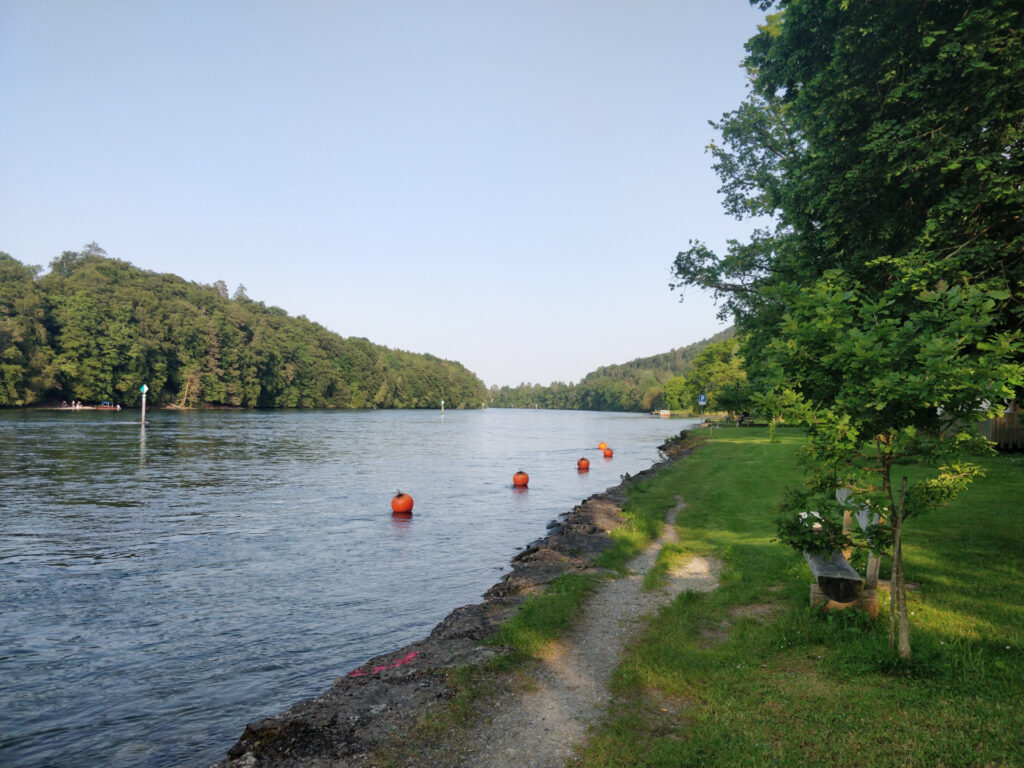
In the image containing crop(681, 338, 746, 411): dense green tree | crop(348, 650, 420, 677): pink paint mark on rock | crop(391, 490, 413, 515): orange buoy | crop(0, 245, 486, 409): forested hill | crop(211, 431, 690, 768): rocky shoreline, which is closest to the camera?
crop(211, 431, 690, 768): rocky shoreline

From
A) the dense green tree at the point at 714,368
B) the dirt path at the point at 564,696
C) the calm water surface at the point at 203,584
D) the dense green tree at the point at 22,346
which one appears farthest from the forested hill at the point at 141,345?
the dirt path at the point at 564,696

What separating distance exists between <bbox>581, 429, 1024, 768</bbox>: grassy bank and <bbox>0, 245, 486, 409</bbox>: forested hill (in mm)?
103860

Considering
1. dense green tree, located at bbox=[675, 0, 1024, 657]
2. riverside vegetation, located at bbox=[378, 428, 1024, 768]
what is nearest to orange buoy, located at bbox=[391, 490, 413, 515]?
riverside vegetation, located at bbox=[378, 428, 1024, 768]

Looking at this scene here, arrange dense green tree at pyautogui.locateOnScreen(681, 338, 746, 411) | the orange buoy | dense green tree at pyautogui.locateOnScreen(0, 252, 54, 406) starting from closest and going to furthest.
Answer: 1. the orange buoy
2. dense green tree at pyautogui.locateOnScreen(0, 252, 54, 406)
3. dense green tree at pyautogui.locateOnScreen(681, 338, 746, 411)

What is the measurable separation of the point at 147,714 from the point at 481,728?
530cm

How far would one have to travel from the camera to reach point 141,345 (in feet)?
346

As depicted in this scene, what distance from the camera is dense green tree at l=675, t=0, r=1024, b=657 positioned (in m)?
6.27

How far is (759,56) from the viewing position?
20172 millimetres

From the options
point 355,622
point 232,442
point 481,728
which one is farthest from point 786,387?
point 232,442

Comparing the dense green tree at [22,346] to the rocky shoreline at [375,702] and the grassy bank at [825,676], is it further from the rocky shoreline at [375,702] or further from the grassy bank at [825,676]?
the grassy bank at [825,676]

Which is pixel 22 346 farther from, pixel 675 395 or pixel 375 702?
pixel 675 395

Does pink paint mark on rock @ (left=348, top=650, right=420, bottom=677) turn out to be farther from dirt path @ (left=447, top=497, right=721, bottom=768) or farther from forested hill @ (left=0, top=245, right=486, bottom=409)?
forested hill @ (left=0, top=245, right=486, bottom=409)

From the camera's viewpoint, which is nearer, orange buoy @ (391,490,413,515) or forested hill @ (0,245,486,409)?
orange buoy @ (391,490,413,515)

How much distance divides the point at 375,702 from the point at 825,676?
518cm
